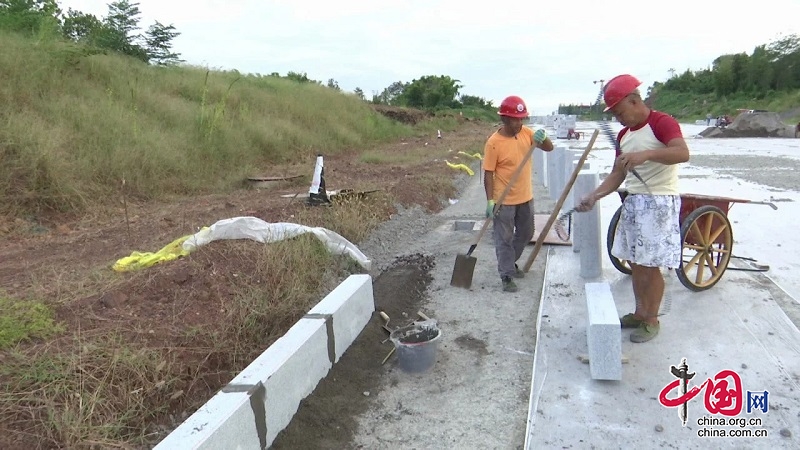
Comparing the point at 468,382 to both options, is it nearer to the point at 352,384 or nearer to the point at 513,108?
the point at 352,384

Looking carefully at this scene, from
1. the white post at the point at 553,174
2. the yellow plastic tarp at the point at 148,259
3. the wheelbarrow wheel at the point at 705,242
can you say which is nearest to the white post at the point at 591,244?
the wheelbarrow wheel at the point at 705,242

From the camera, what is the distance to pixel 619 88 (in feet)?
10.6

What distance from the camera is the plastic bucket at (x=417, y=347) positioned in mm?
3320

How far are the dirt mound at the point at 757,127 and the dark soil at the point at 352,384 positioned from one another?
2289cm

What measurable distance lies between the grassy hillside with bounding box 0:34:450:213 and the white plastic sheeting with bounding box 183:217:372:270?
12.2 ft

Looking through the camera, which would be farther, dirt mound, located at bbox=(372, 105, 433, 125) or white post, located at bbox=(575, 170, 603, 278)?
dirt mound, located at bbox=(372, 105, 433, 125)

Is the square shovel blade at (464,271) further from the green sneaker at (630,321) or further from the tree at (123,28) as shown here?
the tree at (123,28)

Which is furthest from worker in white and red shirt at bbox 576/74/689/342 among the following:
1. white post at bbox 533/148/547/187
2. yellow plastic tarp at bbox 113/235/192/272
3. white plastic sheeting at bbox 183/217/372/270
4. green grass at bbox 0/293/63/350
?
white post at bbox 533/148/547/187

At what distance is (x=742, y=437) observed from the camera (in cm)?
256

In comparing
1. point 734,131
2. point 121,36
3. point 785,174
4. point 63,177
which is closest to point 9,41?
point 63,177

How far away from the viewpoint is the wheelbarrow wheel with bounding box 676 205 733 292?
13.3ft

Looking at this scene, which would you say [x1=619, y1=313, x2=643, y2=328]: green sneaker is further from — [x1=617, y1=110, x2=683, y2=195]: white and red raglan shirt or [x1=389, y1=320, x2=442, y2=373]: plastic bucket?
[x1=389, y1=320, x2=442, y2=373]: plastic bucket

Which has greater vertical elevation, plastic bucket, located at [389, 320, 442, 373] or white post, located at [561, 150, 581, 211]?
white post, located at [561, 150, 581, 211]

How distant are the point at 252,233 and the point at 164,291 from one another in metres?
1.16
